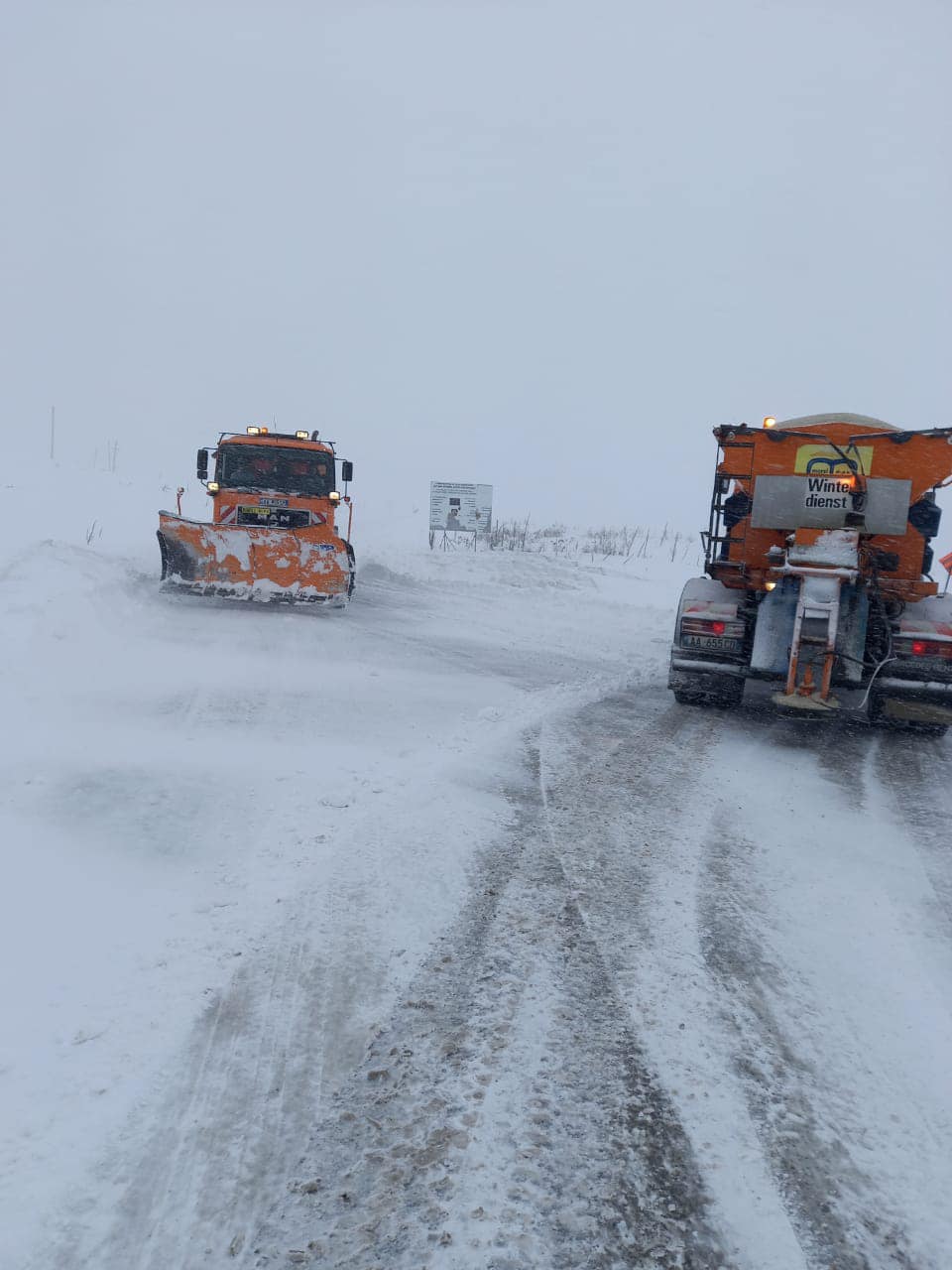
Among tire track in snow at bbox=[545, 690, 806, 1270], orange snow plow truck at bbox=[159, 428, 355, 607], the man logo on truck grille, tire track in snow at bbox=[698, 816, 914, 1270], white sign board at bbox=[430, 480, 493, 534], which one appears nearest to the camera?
tire track in snow at bbox=[698, 816, 914, 1270]

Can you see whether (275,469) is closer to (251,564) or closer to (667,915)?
(251,564)

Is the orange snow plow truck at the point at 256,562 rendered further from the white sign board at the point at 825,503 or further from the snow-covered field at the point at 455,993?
the white sign board at the point at 825,503

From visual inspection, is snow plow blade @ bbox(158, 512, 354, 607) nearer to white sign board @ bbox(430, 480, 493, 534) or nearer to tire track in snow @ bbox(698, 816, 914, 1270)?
tire track in snow @ bbox(698, 816, 914, 1270)

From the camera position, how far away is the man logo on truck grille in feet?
26.1

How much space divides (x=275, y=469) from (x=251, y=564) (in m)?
2.27

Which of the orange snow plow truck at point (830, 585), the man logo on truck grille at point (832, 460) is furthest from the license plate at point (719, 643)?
the man logo on truck grille at point (832, 460)

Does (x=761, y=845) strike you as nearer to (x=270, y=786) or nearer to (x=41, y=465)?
(x=270, y=786)

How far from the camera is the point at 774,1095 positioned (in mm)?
2592

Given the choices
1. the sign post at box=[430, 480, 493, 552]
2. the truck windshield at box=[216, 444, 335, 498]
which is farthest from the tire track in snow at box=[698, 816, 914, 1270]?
the sign post at box=[430, 480, 493, 552]

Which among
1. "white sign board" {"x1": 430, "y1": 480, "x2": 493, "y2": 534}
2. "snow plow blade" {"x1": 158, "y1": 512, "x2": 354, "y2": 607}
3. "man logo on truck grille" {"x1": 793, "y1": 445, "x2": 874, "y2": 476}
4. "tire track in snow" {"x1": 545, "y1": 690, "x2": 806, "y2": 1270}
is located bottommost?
"tire track in snow" {"x1": 545, "y1": 690, "x2": 806, "y2": 1270}

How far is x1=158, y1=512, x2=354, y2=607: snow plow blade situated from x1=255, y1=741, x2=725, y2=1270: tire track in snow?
952 centimetres

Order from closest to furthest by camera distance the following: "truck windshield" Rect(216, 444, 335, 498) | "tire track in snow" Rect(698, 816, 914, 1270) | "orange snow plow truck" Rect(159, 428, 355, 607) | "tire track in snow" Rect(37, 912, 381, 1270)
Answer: "tire track in snow" Rect(37, 912, 381, 1270)
"tire track in snow" Rect(698, 816, 914, 1270)
"orange snow plow truck" Rect(159, 428, 355, 607)
"truck windshield" Rect(216, 444, 335, 498)

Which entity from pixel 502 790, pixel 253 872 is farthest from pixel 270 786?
pixel 502 790

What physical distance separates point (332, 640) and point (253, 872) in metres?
6.35
